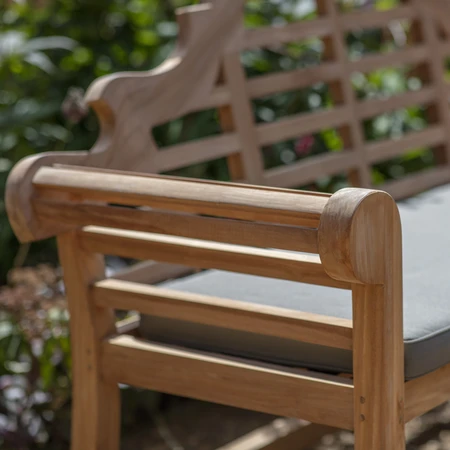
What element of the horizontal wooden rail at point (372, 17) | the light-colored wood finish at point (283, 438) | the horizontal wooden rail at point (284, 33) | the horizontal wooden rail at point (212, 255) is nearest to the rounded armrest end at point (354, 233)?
the horizontal wooden rail at point (212, 255)

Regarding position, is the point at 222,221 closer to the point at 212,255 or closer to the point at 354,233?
the point at 212,255

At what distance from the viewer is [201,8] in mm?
1977

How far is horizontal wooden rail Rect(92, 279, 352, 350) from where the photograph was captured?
1.34 m

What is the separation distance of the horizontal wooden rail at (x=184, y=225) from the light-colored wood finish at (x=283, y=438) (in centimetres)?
68

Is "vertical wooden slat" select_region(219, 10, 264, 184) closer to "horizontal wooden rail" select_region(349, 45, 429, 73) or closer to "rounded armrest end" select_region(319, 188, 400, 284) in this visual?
"horizontal wooden rail" select_region(349, 45, 429, 73)

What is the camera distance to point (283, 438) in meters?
1.98

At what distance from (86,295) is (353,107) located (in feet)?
3.15

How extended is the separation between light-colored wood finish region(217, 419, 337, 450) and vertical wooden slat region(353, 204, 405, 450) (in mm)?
658

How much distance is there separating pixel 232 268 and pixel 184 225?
11cm

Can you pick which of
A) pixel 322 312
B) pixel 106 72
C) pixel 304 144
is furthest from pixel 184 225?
pixel 106 72

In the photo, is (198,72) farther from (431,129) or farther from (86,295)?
(431,129)

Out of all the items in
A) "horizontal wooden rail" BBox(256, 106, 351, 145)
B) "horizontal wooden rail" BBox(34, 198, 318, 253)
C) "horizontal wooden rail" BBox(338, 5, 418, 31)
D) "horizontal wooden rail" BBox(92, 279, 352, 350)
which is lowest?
"horizontal wooden rail" BBox(92, 279, 352, 350)

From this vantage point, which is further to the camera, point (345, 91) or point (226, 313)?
point (345, 91)

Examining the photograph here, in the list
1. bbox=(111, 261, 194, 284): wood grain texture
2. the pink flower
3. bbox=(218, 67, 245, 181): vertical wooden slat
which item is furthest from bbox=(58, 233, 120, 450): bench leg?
the pink flower
